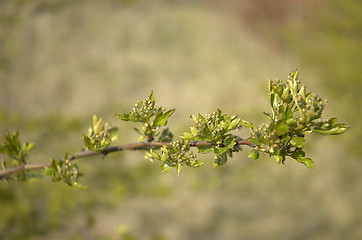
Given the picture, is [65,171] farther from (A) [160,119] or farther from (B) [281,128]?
(B) [281,128]

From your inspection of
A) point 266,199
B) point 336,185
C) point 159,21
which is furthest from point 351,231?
point 159,21

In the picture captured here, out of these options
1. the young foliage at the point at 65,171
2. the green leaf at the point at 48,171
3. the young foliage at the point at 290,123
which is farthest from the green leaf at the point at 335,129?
the green leaf at the point at 48,171

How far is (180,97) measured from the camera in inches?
231

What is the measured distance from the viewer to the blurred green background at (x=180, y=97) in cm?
403

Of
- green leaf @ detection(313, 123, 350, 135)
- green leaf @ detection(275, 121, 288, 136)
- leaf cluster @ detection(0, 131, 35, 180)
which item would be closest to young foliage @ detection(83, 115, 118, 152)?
leaf cluster @ detection(0, 131, 35, 180)

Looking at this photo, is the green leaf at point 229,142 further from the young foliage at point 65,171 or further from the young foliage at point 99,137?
the young foliage at point 65,171

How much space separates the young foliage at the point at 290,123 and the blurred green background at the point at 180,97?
→ 2.43m

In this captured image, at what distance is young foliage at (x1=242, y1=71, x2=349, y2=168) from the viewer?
0.84 m

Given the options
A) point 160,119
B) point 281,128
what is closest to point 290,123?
point 281,128

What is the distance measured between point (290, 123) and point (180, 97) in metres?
5.03

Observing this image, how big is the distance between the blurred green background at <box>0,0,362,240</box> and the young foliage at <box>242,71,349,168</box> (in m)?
2.43

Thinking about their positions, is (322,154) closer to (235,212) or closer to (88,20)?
(235,212)

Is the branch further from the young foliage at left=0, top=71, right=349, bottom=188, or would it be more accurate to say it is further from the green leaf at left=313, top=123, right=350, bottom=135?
the green leaf at left=313, top=123, right=350, bottom=135

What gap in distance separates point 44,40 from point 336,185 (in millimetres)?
5287
